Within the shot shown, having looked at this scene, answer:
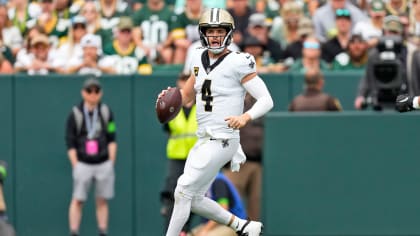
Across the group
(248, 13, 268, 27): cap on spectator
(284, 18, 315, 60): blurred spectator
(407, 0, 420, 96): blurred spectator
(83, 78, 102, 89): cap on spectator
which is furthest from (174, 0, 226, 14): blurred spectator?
(407, 0, 420, 96): blurred spectator

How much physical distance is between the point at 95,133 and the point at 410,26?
13.4 ft

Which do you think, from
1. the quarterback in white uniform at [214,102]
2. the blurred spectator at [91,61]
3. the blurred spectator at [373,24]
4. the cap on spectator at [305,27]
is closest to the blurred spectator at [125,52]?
the blurred spectator at [91,61]

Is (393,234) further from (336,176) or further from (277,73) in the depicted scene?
(277,73)

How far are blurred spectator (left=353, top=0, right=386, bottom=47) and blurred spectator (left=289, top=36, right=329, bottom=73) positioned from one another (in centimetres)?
59

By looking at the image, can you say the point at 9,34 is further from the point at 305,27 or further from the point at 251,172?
the point at 251,172

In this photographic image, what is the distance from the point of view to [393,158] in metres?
15.2

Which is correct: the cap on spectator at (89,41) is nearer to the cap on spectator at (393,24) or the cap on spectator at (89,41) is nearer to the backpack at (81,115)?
the backpack at (81,115)

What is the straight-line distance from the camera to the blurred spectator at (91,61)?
54.2 feet

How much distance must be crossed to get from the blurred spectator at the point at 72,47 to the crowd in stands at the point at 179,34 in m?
0.01

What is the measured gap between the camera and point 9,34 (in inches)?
703

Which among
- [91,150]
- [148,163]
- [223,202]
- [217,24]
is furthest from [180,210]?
[148,163]

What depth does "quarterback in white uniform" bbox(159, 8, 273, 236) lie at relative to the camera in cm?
1044

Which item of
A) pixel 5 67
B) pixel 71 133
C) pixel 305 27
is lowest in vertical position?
pixel 71 133

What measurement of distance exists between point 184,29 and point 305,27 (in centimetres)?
154
